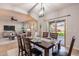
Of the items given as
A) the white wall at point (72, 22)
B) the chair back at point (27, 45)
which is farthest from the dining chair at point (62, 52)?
the chair back at point (27, 45)

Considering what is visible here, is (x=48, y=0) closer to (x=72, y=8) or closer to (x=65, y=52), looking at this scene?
(x=72, y=8)

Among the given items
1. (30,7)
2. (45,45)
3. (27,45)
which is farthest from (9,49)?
(30,7)

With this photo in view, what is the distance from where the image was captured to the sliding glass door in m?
1.82

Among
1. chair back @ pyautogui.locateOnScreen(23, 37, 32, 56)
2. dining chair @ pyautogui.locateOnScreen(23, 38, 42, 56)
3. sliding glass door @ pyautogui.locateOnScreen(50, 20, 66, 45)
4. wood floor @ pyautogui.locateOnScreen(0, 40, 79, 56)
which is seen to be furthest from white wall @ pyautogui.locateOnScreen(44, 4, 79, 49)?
chair back @ pyautogui.locateOnScreen(23, 37, 32, 56)

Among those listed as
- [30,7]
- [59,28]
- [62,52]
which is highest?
[30,7]

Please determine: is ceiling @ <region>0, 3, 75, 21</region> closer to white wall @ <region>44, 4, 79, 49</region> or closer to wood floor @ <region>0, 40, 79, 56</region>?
white wall @ <region>44, 4, 79, 49</region>

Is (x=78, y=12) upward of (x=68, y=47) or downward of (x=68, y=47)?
upward

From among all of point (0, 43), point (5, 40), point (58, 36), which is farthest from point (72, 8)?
point (0, 43)

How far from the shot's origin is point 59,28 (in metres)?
1.88

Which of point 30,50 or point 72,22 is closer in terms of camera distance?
point 72,22

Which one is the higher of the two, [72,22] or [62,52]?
[72,22]

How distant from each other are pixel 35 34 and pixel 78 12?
2.99 ft

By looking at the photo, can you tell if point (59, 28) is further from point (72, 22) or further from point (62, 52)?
point (62, 52)

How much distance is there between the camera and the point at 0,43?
1.79 m
